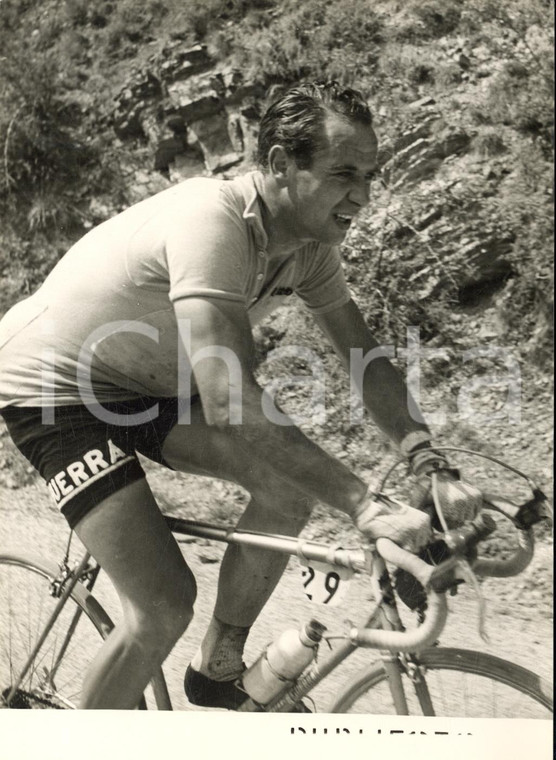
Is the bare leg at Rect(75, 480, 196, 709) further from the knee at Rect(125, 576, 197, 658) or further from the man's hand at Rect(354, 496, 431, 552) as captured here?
the man's hand at Rect(354, 496, 431, 552)

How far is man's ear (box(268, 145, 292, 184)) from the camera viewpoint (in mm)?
2959

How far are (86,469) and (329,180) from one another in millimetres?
1141

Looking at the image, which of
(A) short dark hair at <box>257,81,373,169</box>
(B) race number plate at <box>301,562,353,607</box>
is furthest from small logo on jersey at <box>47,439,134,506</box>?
(A) short dark hair at <box>257,81,373,169</box>

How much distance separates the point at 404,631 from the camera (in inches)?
109

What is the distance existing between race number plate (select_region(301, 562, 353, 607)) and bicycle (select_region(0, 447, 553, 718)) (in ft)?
0.08

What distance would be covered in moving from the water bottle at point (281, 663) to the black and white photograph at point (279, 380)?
0.04 feet

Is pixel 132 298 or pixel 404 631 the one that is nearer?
pixel 404 631

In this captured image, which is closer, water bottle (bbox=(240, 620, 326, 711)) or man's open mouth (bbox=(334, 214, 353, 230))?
water bottle (bbox=(240, 620, 326, 711))

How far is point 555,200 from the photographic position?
127 inches

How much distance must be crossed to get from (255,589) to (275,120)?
4.86 feet

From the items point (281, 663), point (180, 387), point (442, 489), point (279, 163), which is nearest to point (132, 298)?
Result: point (180, 387)

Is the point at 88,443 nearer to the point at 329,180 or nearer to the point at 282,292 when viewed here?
the point at 282,292

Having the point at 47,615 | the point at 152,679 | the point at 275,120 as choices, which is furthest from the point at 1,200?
the point at 152,679

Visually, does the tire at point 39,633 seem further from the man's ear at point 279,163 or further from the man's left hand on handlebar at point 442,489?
the man's ear at point 279,163
